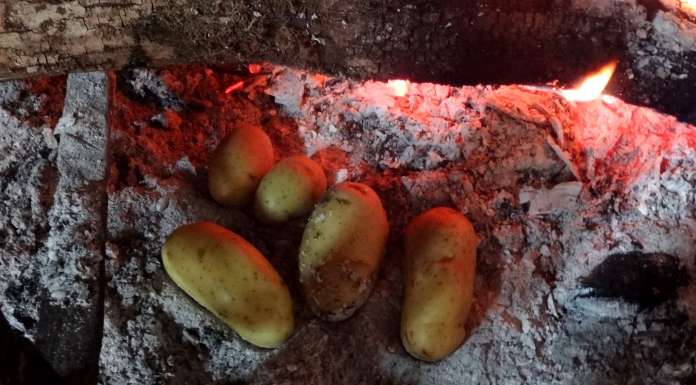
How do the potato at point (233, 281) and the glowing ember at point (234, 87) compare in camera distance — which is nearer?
the potato at point (233, 281)

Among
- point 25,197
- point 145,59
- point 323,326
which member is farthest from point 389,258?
point 25,197

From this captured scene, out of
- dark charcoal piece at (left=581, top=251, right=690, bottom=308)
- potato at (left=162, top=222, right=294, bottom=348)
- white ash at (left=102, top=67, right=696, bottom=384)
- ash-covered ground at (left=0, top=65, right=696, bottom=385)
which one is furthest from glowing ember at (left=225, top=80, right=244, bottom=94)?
dark charcoal piece at (left=581, top=251, right=690, bottom=308)

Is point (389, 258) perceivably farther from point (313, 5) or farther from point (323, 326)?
point (313, 5)

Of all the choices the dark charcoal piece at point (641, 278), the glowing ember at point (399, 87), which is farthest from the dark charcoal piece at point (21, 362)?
the dark charcoal piece at point (641, 278)

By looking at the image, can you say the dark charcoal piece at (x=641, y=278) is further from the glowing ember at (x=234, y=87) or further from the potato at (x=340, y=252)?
the glowing ember at (x=234, y=87)

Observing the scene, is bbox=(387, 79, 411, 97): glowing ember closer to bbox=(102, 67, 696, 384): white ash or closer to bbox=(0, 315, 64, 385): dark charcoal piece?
bbox=(102, 67, 696, 384): white ash

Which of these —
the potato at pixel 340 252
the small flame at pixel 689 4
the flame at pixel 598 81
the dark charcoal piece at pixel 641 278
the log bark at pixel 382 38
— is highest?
the small flame at pixel 689 4

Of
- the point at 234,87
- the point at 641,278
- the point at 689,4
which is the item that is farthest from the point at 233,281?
the point at 689,4
